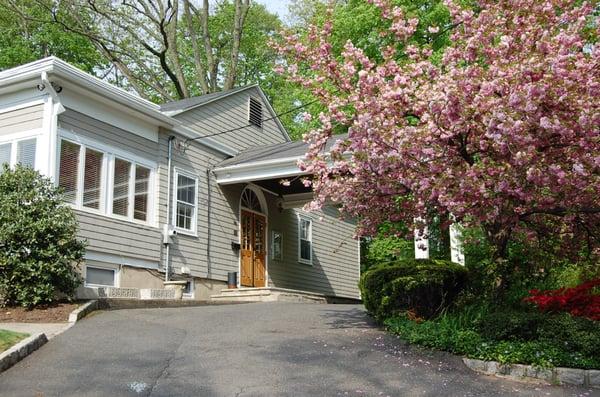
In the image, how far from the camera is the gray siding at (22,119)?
12.3 metres

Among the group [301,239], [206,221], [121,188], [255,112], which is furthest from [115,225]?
[301,239]

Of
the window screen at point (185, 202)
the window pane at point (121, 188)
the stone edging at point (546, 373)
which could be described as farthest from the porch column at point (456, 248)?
the window pane at point (121, 188)

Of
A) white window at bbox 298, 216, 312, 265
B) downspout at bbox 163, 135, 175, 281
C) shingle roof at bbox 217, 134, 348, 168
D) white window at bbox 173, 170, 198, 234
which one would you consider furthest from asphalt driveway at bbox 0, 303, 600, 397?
white window at bbox 298, 216, 312, 265

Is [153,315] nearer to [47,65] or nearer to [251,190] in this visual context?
[47,65]

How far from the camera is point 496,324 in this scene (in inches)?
299

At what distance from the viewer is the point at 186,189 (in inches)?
604

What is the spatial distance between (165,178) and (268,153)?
3079 millimetres

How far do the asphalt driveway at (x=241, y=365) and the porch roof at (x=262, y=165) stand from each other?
574 cm

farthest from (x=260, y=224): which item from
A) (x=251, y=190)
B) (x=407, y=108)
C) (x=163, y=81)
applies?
(x=163, y=81)

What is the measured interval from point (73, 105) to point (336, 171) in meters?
6.18

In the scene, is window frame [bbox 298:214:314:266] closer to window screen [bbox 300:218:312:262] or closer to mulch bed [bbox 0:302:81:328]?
window screen [bbox 300:218:312:262]

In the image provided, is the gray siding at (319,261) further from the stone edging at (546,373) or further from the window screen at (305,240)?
the stone edging at (546,373)

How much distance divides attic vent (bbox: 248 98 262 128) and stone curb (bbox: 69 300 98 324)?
872cm

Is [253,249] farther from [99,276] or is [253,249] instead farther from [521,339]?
[521,339]
